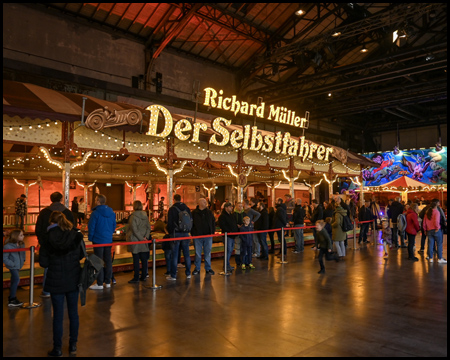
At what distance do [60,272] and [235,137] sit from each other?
9499mm

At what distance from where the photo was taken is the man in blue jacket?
725 centimetres

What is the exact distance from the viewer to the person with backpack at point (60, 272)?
4199 mm

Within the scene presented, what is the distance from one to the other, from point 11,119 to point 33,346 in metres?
6.20

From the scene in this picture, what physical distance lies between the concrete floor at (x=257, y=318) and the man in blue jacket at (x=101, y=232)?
29cm

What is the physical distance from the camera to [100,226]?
7.27 meters

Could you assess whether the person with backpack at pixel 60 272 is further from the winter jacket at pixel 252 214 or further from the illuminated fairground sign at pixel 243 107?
the illuminated fairground sign at pixel 243 107

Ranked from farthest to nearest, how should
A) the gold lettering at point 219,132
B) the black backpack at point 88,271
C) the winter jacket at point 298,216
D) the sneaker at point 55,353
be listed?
the gold lettering at point 219,132, the winter jacket at point 298,216, the black backpack at point 88,271, the sneaker at point 55,353

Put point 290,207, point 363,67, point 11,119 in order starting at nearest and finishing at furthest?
point 11,119 < point 290,207 < point 363,67

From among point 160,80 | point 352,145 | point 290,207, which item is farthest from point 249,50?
Result: point 352,145

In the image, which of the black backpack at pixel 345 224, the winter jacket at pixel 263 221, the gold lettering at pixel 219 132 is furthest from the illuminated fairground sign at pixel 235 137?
the black backpack at pixel 345 224

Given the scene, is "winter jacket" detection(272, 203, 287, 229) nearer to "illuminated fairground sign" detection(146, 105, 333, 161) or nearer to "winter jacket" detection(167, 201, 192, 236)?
"illuminated fairground sign" detection(146, 105, 333, 161)

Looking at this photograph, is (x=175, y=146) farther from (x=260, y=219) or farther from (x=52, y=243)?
(x=52, y=243)

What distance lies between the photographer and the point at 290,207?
14.1 metres

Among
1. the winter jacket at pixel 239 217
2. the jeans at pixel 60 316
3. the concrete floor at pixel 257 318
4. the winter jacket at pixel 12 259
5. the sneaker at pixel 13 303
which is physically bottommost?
the concrete floor at pixel 257 318
